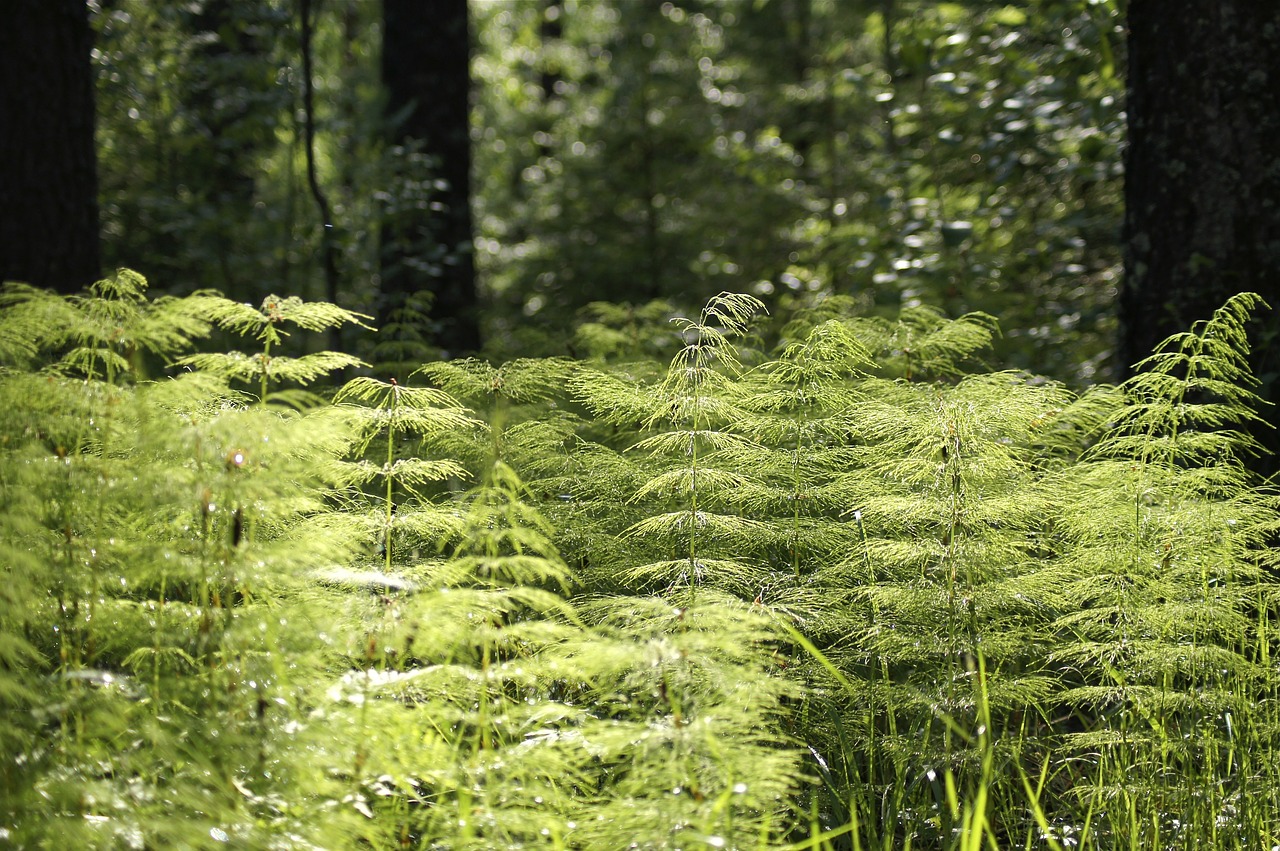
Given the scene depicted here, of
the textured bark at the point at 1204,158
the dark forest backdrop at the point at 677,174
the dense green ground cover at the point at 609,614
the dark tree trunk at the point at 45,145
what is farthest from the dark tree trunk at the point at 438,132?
the textured bark at the point at 1204,158

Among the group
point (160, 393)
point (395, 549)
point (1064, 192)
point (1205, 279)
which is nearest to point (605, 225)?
point (1064, 192)

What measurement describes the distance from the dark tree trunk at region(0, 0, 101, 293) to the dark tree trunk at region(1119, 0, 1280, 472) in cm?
402

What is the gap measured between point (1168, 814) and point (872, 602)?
0.77 meters

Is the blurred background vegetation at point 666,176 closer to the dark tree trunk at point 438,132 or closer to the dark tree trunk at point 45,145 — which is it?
the dark tree trunk at point 438,132

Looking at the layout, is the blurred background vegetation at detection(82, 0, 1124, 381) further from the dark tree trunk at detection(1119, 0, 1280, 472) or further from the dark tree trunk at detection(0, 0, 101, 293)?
the dark tree trunk at detection(0, 0, 101, 293)

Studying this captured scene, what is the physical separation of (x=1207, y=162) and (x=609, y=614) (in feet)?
8.05

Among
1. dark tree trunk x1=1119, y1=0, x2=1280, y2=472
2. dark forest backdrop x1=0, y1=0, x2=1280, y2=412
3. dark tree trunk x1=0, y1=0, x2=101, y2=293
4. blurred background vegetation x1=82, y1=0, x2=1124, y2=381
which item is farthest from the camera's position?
blurred background vegetation x1=82, y1=0, x2=1124, y2=381

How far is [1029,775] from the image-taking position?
2.19m

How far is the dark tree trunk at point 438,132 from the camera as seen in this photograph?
15.6 feet

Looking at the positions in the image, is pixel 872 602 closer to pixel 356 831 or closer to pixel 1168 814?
pixel 1168 814

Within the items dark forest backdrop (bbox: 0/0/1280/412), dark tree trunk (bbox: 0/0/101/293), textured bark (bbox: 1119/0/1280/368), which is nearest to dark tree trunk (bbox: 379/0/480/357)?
dark forest backdrop (bbox: 0/0/1280/412)

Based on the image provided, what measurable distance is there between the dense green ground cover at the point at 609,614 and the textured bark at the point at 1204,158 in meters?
0.57

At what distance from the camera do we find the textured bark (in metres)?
2.83

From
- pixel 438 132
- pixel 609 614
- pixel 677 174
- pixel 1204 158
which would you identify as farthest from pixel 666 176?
pixel 609 614
